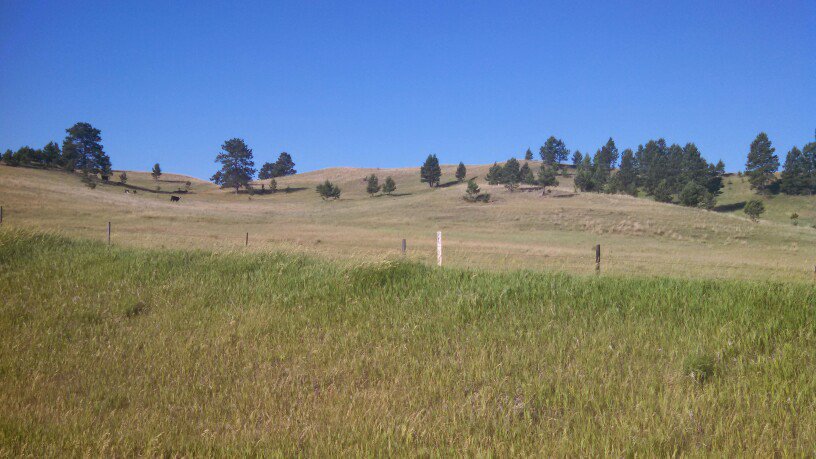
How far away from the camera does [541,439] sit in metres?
3.49

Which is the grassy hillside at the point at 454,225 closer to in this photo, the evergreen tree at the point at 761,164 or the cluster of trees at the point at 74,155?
the cluster of trees at the point at 74,155

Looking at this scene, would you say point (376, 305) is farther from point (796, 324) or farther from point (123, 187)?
point (123, 187)

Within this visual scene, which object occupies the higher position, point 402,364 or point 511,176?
point 511,176

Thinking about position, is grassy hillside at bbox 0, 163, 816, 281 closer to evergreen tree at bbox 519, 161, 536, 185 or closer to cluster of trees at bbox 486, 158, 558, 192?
cluster of trees at bbox 486, 158, 558, 192

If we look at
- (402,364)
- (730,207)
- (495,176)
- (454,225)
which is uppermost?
(495,176)

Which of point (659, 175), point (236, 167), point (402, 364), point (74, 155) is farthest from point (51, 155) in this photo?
point (659, 175)

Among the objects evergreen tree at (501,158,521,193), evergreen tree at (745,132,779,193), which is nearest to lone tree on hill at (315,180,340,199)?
evergreen tree at (501,158,521,193)

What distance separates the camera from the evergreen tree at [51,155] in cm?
9279

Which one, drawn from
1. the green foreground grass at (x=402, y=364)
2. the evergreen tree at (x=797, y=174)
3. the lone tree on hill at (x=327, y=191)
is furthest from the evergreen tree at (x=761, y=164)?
the green foreground grass at (x=402, y=364)

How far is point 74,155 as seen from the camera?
95375 mm

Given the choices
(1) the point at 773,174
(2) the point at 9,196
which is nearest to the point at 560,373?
(2) the point at 9,196

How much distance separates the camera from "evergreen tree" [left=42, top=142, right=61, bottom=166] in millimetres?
92787

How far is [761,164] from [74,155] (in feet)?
472

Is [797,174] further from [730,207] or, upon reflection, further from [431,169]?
[431,169]
